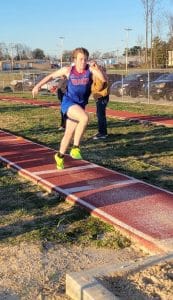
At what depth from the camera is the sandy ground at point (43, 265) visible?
3.82 meters

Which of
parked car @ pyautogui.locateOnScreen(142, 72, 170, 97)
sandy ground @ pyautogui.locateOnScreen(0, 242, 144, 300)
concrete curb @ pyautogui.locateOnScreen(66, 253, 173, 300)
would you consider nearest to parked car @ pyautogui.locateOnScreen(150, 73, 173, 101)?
parked car @ pyautogui.locateOnScreen(142, 72, 170, 97)

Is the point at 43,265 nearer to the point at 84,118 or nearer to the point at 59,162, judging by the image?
the point at 84,118

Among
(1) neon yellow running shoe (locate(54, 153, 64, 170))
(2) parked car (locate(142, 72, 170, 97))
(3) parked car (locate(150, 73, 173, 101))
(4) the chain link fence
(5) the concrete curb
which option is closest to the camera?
(5) the concrete curb

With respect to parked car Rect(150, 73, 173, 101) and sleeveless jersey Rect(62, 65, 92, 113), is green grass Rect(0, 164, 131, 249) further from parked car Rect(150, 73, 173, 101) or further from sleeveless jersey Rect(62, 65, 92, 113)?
parked car Rect(150, 73, 173, 101)

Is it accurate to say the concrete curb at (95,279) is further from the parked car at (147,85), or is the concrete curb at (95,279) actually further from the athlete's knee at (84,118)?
the parked car at (147,85)

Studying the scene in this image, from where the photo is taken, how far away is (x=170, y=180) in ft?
24.1

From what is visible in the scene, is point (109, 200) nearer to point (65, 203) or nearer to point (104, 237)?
point (65, 203)

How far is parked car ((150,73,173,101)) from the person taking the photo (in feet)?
78.9

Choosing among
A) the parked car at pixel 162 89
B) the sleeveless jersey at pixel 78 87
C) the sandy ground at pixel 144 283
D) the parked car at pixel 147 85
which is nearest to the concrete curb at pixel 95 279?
the sandy ground at pixel 144 283

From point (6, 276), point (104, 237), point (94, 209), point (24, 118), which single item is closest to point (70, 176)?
point (94, 209)

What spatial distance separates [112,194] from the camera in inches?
250

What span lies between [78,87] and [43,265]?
365 centimetres

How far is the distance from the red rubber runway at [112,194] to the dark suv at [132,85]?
60.7 ft

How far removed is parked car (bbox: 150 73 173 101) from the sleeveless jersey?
16.8m
